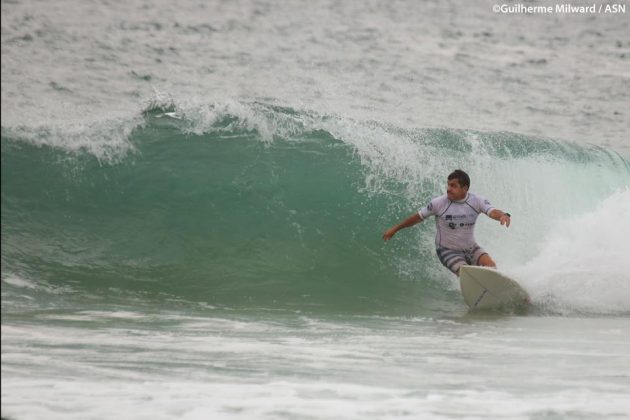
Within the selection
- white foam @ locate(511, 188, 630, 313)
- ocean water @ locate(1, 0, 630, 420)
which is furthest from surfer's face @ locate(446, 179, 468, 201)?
white foam @ locate(511, 188, 630, 313)

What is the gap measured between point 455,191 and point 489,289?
36.3 inches

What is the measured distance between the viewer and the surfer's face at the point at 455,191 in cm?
676

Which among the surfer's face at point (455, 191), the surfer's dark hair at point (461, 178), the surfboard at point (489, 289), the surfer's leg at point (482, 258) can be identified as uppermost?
the surfer's dark hair at point (461, 178)

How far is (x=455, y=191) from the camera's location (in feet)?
22.2

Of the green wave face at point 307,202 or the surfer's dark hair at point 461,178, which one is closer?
the surfer's dark hair at point 461,178

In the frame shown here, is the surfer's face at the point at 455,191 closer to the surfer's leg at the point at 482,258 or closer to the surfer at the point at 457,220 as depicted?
the surfer at the point at 457,220

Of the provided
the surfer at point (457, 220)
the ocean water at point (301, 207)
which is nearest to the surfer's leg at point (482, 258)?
the surfer at point (457, 220)

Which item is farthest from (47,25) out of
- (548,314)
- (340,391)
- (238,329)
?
(548,314)

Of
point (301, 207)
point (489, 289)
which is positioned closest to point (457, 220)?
point (489, 289)

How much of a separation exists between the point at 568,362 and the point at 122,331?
7.96ft

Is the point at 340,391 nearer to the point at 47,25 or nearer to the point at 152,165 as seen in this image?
the point at 47,25

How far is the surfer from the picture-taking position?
680cm

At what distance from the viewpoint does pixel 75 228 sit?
235 centimetres

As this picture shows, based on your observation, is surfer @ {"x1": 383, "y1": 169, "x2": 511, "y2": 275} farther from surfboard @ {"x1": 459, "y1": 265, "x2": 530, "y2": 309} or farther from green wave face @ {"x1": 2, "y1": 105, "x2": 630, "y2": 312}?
green wave face @ {"x1": 2, "y1": 105, "x2": 630, "y2": 312}
